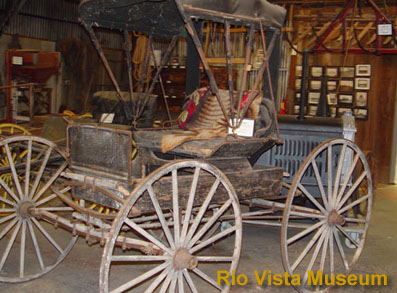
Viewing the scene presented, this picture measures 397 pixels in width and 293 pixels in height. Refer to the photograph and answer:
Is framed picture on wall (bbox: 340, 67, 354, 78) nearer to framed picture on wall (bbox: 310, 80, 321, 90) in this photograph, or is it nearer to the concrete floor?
framed picture on wall (bbox: 310, 80, 321, 90)

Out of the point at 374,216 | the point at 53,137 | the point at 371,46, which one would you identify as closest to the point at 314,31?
the point at 371,46

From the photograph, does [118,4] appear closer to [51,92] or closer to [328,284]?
[328,284]

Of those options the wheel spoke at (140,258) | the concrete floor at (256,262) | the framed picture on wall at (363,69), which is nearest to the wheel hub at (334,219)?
the concrete floor at (256,262)

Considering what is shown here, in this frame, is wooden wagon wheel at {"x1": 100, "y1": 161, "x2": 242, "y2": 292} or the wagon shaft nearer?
wooden wagon wheel at {"x1": 100, "y1": 161, "x2": 242, "y2": 292}

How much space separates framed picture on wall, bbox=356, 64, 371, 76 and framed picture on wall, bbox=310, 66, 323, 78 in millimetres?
694

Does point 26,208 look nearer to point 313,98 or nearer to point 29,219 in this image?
point 29,219

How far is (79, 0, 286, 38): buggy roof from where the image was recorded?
3.54 meters

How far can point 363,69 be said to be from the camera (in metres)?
8.74

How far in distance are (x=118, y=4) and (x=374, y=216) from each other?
4540mm

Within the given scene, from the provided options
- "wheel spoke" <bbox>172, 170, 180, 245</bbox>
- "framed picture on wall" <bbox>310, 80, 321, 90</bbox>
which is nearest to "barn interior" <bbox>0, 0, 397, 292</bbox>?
"wheel spoke" <bbox>172, 170, 180, 245</bbox>

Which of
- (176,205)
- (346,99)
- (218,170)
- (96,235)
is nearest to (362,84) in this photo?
(346,99)

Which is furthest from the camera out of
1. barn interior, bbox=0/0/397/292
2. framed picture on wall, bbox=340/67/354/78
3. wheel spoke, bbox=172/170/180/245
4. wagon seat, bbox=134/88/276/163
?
framed picture on wall, bbox=340/67/354/78

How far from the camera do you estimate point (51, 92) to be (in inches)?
502

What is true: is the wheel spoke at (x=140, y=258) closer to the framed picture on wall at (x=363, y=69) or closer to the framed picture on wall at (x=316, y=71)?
the framed picture on wall at (x=363, y=69)
